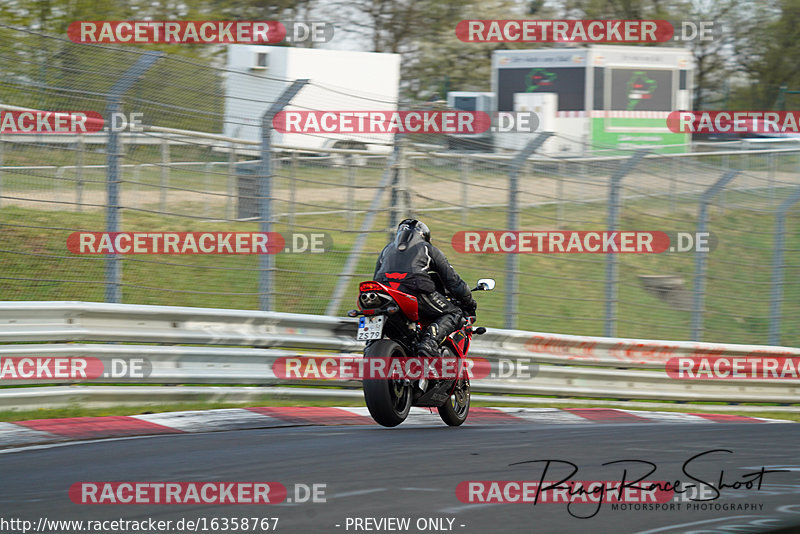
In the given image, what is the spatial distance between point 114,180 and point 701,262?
5.97 metres

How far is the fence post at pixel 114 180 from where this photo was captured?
7996 millimetres

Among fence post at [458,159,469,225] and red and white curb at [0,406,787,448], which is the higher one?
fence post at [458,159,469,225]

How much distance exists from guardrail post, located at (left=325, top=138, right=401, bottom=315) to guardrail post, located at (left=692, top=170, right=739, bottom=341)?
331 centimetres

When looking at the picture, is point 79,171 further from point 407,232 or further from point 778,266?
point 778,266

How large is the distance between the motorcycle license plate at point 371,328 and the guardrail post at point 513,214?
2.87 metres

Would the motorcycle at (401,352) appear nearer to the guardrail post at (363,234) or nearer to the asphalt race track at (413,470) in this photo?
the asphalt race track at (413,470)

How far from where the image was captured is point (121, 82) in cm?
814

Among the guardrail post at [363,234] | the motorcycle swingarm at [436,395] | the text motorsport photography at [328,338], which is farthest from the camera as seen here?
the guardrail post at [363,234]

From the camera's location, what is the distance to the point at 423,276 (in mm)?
7840

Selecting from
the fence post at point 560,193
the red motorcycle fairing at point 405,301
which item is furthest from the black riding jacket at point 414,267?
the fence post at point 560,193

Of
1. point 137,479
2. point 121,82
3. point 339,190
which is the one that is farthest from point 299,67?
point 137,479

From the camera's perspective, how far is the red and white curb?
6.91m

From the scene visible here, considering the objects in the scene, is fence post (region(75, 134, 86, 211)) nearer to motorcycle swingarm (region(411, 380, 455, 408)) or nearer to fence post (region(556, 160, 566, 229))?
motorcycle swingarm (region(411, 380, 455, 408))

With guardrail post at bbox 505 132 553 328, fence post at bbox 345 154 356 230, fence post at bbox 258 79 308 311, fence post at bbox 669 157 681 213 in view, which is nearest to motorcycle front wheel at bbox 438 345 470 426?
fence post at bbox 258 79 308 311
